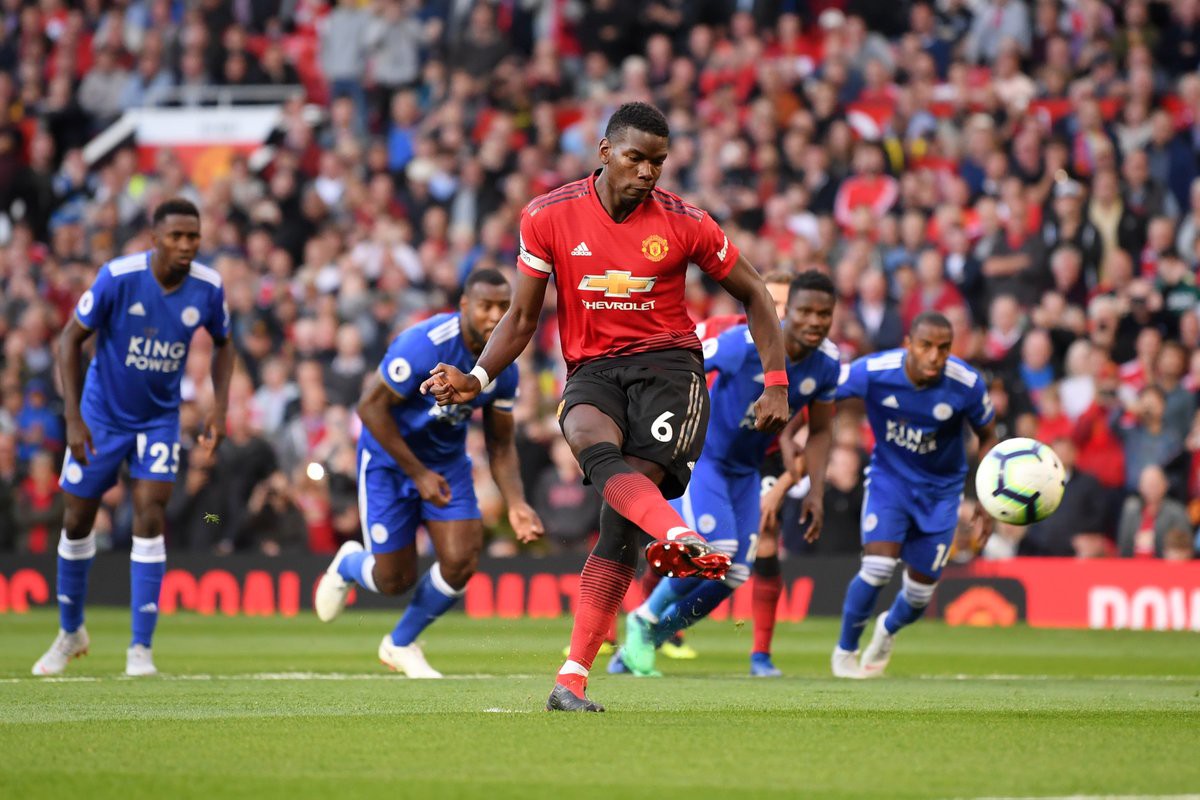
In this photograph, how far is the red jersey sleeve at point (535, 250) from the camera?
313 inches

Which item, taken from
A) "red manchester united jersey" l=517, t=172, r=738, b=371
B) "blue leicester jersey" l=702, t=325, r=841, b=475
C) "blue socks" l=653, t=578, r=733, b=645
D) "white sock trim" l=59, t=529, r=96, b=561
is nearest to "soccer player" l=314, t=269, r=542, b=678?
"blue socks" l=653, t=578, r=733, b=645

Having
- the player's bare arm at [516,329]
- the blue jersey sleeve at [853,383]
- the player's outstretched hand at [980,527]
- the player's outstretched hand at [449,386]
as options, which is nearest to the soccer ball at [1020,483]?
the player's outstretched hand at [980,527]

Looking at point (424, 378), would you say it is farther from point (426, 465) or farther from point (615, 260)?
point (615, 260)

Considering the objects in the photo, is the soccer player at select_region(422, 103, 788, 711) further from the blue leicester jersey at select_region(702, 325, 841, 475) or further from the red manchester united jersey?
the blue leicester jersey at select_region(702, 325, 841, 475)

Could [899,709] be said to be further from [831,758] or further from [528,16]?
[528,16]

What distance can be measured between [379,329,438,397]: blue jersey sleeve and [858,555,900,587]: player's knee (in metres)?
3.29

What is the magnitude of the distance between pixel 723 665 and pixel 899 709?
180 inches

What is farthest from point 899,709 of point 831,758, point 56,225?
point 56,225

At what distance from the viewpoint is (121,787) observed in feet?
18.7

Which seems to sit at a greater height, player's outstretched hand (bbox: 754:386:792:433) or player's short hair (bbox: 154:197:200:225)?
player's short hair (bbox: 154:197:200:225)

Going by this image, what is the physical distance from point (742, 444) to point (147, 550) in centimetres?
389

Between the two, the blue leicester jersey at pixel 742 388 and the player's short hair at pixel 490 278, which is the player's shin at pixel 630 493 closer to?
the player's short hair at pixel 490 278

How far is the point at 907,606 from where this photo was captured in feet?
39.4

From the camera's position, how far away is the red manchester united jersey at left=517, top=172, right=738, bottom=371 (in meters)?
7.94
